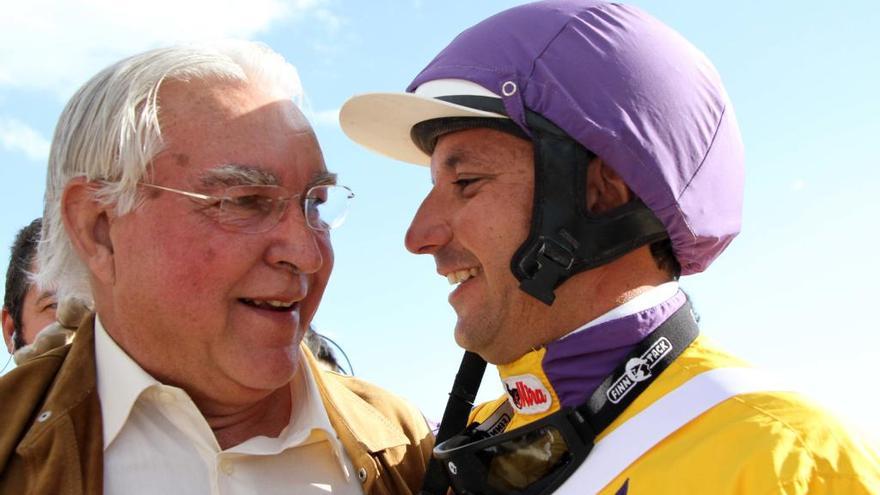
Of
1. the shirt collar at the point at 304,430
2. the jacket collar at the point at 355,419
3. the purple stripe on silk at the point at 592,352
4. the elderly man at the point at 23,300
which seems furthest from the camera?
the elderly man at the point at 23,300

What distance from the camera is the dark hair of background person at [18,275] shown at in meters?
6.07

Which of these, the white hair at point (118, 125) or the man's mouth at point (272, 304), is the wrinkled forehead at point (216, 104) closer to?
the white hair at point (118, 125)

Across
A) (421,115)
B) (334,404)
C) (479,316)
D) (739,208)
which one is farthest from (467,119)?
(334,404)

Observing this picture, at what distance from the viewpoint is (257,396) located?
3484 mm

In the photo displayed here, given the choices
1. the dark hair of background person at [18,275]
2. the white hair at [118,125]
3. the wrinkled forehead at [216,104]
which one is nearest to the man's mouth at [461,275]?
the wrinkled forehead at [216,104]

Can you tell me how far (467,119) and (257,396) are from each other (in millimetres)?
1270

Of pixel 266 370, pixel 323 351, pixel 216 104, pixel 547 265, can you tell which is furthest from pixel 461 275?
pixel 323 351

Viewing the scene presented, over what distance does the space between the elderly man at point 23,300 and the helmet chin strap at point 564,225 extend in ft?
12.4

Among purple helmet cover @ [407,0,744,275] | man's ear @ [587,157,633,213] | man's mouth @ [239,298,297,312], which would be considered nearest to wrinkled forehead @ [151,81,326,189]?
man's mouth @ [239,298,297,312]

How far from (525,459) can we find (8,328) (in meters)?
4.97

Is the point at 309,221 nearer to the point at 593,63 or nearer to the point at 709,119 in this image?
the point at 593,63

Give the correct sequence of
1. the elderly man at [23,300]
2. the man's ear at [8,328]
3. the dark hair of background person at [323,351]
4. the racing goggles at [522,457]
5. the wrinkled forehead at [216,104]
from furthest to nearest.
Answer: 1. the man's ear at [8,328]
2. the elderly man at [23,300]
3. the dark hair of background person at [323,351]
4. the wrinkled forehead at [216,104]
5. the racing goggles at [522,457]

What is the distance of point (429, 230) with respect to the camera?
329cm

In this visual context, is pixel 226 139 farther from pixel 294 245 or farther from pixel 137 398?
pixel 137 398
